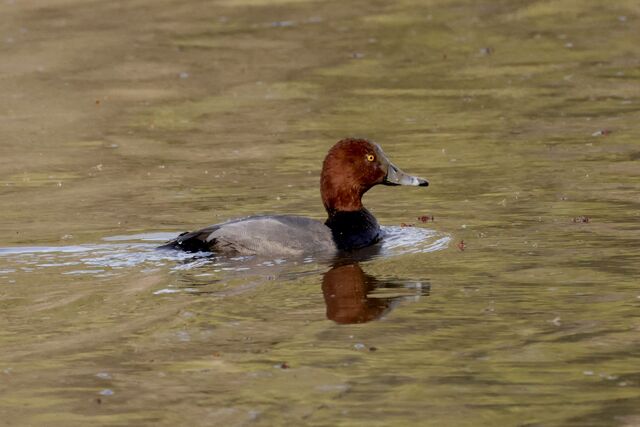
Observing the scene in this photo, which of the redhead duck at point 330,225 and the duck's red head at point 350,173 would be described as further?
the duck's red head at point 350,173

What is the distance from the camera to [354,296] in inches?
348

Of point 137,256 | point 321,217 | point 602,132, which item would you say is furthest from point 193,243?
point 602,132

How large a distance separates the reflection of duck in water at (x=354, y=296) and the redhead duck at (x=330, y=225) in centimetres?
45

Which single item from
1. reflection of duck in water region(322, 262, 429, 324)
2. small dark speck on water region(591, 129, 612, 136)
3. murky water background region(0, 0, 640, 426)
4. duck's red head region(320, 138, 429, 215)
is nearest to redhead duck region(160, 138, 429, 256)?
duck's red head region(320, 138, 429, 215)

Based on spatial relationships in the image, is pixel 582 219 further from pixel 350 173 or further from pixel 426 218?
pixel 350 173

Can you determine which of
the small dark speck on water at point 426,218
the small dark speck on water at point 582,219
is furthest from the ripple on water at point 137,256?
the small dark speck on water at point 582,219

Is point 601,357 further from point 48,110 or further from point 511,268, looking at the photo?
point 48,110

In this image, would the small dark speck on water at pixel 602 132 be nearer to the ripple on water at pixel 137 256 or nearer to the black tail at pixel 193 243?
the ripple on water at pixel 137 256

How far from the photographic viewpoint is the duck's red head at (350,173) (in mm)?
10906

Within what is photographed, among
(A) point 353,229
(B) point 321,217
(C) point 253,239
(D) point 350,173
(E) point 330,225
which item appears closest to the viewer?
(C) point 253,239

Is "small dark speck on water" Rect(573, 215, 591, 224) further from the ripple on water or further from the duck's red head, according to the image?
the duck's red head

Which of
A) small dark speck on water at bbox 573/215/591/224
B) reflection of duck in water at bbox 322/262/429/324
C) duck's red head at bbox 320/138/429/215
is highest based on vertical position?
duck's red head at bbox 320/138/429/215

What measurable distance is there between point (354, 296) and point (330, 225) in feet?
6.06

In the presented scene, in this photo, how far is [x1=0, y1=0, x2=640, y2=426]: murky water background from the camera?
22.7 feet
